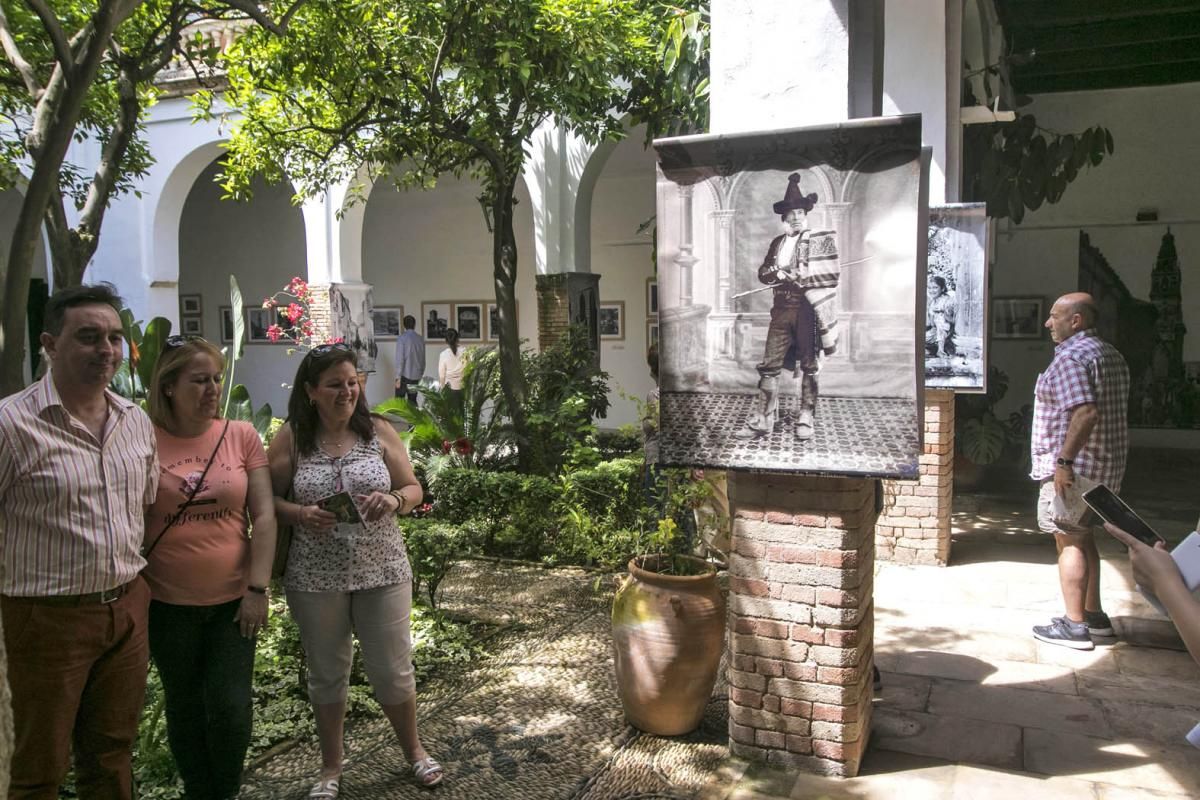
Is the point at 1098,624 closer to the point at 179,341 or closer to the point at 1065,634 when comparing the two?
the point at 1065,634

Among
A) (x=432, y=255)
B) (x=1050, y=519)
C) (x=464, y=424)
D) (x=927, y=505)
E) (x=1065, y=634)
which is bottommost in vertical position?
(x=1065, y=634)

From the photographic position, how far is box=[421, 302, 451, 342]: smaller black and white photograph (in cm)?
1625

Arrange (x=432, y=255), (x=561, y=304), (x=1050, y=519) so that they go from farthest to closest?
(x=432, y=255), (x=561, y=304), (x=1050, y=519)

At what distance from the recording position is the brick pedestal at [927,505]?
639 centimetres

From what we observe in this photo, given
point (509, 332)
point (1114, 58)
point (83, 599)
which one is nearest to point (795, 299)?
point (83, 599)

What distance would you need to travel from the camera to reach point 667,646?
152 inches

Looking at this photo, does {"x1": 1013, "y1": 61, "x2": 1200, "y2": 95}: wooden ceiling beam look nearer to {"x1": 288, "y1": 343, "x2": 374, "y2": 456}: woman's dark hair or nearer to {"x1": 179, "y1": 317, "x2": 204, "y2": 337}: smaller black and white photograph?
{"x1": 288, "y1": 343, "x2": 374, "y2": 456}: woman's dark hair

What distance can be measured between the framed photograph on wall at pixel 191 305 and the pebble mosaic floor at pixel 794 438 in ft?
56.5

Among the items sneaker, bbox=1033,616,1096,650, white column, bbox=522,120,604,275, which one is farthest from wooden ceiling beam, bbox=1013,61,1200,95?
sneaker, bbox=1033,616,1096,650

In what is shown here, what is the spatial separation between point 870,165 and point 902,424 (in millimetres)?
936

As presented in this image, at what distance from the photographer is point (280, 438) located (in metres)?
3.37

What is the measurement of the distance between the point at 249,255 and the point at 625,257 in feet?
25.2

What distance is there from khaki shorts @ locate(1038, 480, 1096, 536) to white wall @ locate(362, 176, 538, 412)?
1123 centimetres

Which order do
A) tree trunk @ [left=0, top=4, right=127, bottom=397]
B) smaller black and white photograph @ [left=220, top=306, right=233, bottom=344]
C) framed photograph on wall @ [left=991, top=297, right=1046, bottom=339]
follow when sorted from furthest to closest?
1. smaller black and white photograph @ [left=220, top=306, right=233, bottom=344]
2. framed photograph on wall @ [left=991, top=297, right=1046, bottom=339]
3. tree trunk @ [left=0, top=4, right=127, bottom=397]
